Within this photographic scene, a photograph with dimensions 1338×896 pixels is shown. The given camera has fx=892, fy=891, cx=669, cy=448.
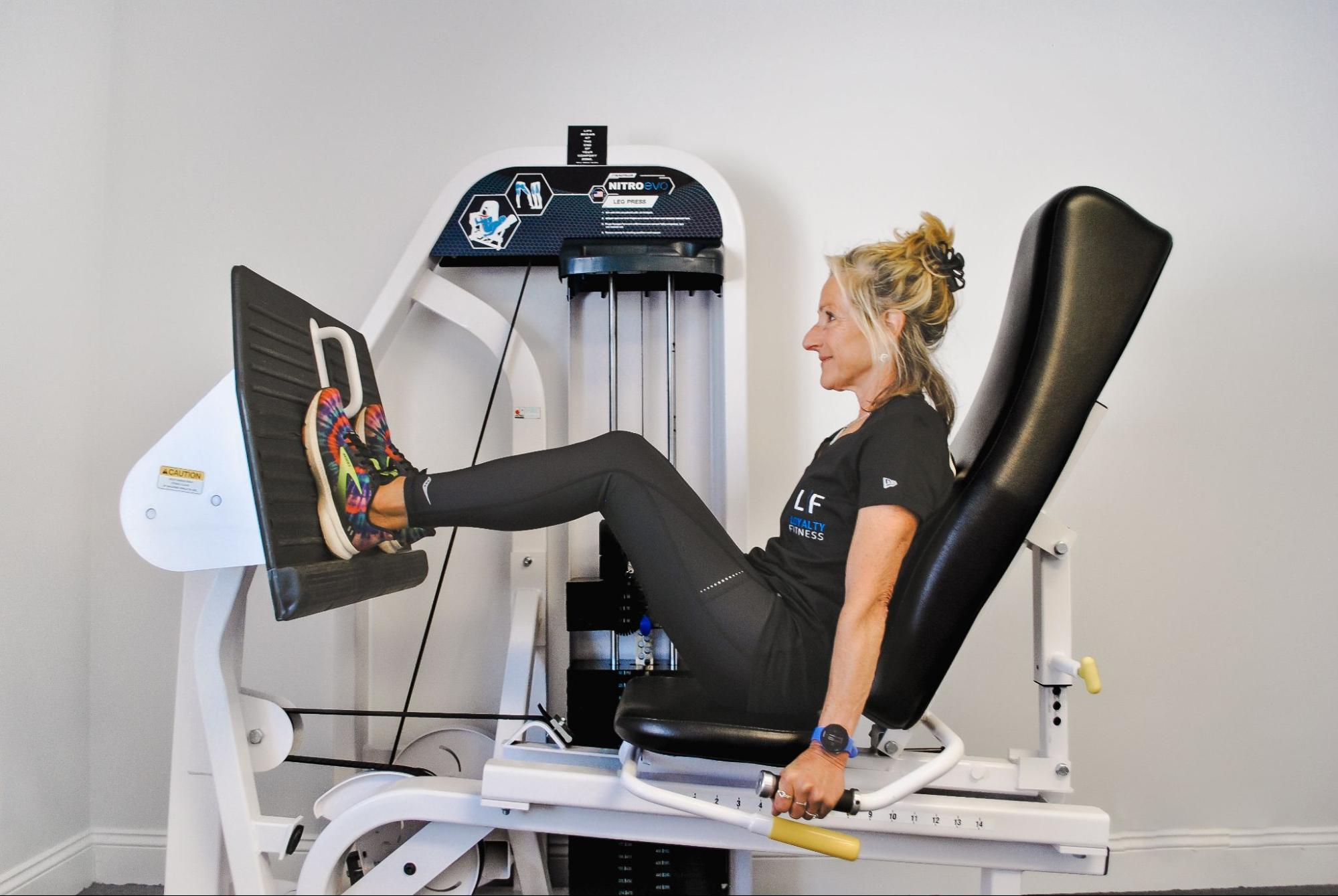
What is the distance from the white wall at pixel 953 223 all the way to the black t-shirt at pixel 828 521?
65 centimetres

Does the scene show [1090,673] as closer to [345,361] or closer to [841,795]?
[841,795]

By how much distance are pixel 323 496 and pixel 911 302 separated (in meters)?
0.93

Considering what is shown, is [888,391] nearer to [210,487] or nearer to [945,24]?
[210,487]

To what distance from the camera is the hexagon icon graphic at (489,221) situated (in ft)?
6.21

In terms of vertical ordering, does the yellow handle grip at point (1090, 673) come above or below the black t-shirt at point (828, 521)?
below

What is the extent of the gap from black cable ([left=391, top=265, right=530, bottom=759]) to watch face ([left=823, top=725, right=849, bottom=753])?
1.02m

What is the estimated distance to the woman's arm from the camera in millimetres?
1088

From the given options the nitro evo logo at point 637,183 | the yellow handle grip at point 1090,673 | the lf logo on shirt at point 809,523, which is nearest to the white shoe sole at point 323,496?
the lf logo on shirt at point 809,523

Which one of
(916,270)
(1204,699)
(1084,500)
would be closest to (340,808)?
(916,270)

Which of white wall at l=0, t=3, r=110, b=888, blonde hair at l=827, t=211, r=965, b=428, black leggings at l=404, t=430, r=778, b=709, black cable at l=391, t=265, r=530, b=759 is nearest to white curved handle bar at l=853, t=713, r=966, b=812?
black leggings at l=404, t=430, r=778, b=709

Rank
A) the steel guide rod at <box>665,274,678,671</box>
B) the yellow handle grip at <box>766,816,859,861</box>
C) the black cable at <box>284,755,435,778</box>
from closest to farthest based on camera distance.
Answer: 1. the yellow handle grip at <box>766,816,859,861</box>
2. the black cable at <box>284,755,435,778</box>
3. the steel guide rod at <box>665,274,678,671</box>

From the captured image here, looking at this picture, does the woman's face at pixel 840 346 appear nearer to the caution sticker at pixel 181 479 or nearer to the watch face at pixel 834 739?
the watch face at pixel 834 739

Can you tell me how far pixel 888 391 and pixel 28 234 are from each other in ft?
5.59

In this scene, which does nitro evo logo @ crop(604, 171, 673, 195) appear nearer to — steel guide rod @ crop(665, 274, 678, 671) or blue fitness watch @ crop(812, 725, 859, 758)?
steel guide rod @ crop(665, 274, 678, 671)
